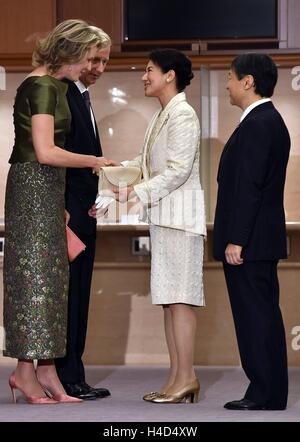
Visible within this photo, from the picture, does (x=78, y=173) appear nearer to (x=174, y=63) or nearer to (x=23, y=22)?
(x=174, y=63)

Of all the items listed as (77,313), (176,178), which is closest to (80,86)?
(176,178)

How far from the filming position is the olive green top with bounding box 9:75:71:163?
4.15m

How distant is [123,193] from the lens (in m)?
4.38

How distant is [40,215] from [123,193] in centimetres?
39

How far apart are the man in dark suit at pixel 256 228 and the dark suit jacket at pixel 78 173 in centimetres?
64

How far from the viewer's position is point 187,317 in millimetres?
4398

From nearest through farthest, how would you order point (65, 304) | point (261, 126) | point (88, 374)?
point (261, 126) → point (65, 304) → point (88, 374)

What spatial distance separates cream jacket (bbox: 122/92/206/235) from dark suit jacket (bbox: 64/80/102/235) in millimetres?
278

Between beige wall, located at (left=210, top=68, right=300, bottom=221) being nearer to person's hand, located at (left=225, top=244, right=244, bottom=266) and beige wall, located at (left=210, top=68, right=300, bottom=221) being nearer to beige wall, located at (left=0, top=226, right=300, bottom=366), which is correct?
beige wall, located at (left=0, top=226, right=300, bottom=366)

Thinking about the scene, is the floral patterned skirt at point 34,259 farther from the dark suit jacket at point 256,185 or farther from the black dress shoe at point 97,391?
the dark suit jacket at point 256,185

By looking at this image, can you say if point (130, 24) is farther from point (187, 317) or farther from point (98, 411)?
point (98, 411)

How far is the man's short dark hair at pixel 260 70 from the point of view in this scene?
4152 millimetres

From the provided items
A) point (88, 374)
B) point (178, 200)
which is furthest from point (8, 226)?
point (88, 374)

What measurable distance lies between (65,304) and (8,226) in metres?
0.38
